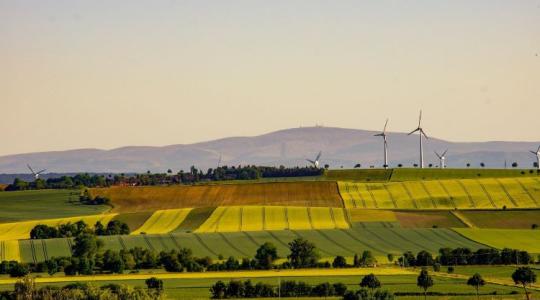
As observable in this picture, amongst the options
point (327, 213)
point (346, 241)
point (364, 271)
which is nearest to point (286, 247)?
point (346, 241)

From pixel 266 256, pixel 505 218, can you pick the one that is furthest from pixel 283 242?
pixel 505 218

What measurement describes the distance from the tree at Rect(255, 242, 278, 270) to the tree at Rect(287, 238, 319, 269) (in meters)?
2.17

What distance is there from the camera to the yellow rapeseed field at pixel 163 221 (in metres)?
180

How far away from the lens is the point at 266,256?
475ft

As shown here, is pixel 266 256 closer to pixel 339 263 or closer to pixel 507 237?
pixel 339 263

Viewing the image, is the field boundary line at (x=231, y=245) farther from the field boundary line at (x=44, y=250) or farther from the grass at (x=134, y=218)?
the field boundary line at (x=44, y=250)

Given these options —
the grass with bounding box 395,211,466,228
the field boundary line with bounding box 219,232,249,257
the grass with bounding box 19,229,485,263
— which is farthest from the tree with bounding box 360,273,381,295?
the grass with bounding box 395,211,466,228

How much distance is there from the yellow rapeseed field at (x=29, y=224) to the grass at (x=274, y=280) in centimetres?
4355

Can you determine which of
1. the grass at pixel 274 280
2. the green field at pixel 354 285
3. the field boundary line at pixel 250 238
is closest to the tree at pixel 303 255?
the grass at pixel 274 280

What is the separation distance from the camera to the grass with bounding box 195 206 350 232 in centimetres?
17825

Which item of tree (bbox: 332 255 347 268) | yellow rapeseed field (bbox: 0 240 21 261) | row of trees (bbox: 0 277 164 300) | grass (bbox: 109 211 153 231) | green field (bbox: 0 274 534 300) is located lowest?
green field (bbox: 0 274 534 300)

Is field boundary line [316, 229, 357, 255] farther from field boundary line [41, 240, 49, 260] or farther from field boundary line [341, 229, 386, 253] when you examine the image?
field boundary line [41, 240, 49, 260]

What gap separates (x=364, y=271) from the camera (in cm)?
13850

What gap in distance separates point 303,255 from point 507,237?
33514 mm
